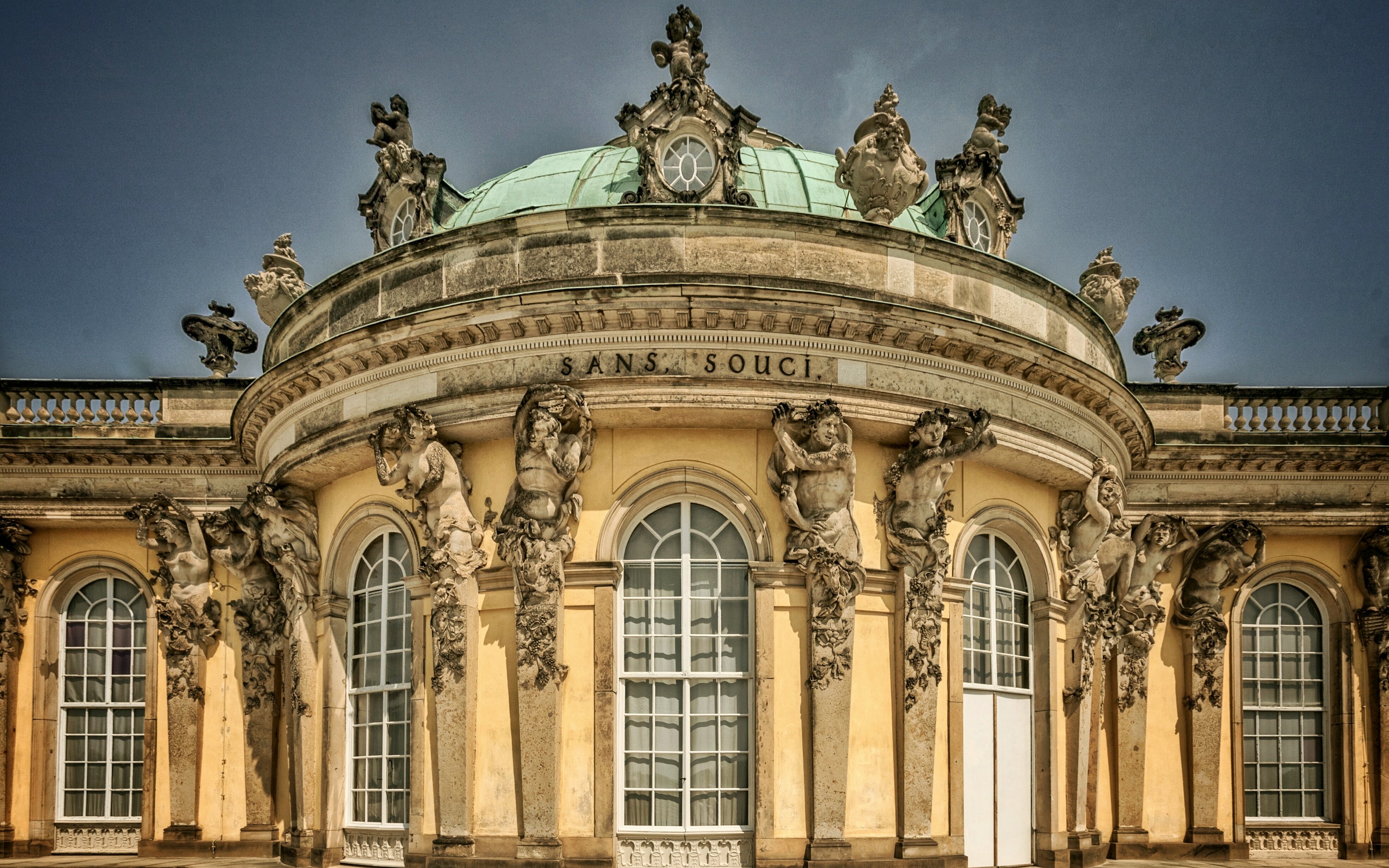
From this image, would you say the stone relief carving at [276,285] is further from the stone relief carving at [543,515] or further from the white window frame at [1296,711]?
the white window frame at [1296,711]

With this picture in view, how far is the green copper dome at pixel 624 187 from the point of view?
1975cm

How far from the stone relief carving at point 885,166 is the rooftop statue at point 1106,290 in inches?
210

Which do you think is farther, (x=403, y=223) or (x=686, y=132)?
(x=403, y=223)

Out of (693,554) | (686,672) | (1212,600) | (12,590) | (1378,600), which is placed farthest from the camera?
(12,590)

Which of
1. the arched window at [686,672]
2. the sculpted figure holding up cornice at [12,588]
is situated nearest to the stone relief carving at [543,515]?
the arched window at [686,672]

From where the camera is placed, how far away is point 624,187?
19500 mm

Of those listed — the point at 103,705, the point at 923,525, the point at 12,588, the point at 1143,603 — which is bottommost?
the point at 103,705

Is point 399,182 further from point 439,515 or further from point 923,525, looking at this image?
point 923,525

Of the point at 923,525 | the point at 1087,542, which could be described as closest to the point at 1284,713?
the point at 1087,542

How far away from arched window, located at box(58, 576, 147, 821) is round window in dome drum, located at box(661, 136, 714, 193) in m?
10.9

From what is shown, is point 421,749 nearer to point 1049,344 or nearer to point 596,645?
point 596,645

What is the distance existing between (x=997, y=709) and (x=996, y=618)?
1130 millimetres

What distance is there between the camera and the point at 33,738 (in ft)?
69.0

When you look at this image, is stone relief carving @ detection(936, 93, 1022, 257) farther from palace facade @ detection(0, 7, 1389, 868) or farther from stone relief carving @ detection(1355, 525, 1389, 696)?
stone relief carving @ detection(1355, 525, 1389, 696)
